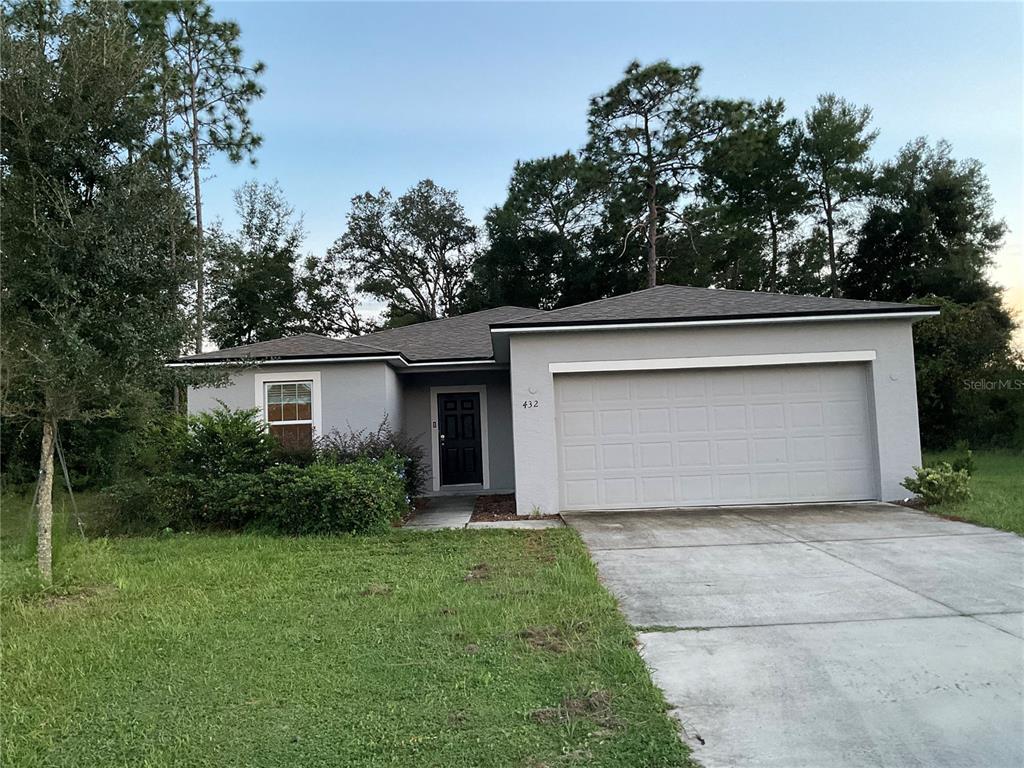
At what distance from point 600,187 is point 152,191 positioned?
24.0 meters

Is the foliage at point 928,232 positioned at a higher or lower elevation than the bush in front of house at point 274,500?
higher

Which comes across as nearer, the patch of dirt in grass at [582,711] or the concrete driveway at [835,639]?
the concrete driveway at [835,639]

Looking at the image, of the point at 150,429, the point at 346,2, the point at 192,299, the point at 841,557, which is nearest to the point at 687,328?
the point at 841,557

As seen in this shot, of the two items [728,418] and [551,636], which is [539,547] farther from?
[728,418]

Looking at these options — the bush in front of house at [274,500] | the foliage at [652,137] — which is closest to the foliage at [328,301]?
the foliage at [652,137]

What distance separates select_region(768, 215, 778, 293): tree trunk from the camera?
29.1 m

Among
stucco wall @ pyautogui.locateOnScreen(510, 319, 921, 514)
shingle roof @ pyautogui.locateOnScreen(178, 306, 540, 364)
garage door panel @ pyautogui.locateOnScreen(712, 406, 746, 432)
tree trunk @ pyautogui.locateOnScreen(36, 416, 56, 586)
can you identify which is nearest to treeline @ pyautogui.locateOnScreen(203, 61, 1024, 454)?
shingle roof @ pyautogui.locateOnScreen(178, 306, 540, 364)

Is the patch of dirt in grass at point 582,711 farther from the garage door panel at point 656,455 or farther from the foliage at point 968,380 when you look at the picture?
the foliage at point 968,380

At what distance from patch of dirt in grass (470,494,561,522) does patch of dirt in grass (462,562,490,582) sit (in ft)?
9.32

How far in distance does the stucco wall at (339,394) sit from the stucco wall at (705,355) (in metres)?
2.93

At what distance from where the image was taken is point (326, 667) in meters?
4.00

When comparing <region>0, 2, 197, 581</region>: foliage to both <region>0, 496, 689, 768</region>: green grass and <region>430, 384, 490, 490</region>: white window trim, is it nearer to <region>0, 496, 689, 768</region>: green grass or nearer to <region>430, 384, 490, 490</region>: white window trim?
<region>0, 496, 689, 768</region>: green grass

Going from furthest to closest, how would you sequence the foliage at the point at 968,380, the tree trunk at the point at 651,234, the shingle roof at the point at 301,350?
the tree trunk at the point at 651,234 → the foliage at the point at 968,380 → the shingle roof at the point at 301,350

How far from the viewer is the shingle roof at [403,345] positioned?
37.1 feet
